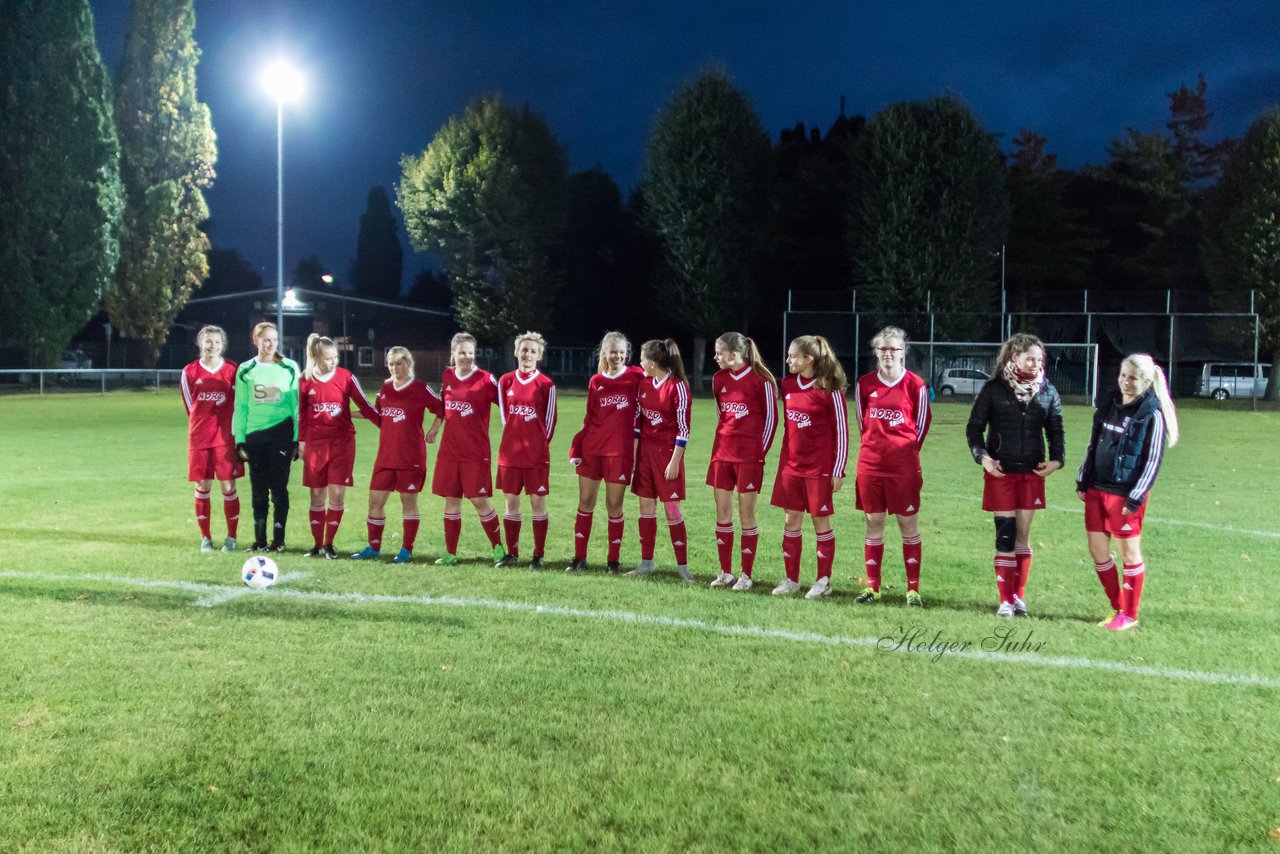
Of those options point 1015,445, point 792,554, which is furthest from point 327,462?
point 1015,445

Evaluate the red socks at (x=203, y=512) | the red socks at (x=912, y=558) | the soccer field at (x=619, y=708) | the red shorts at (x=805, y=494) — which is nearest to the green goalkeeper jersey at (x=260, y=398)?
the red socks at (x=203, y=512)

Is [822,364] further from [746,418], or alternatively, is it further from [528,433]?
[528,433]

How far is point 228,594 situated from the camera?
6.66 meters

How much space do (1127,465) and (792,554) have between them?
214 cm

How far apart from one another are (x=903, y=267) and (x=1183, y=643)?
3041cm

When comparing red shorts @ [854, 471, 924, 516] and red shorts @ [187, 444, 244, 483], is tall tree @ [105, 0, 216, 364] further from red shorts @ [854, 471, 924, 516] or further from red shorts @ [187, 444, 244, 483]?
red shorts @ [854, 471, 924, 516]

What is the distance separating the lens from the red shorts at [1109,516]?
597 centimetres

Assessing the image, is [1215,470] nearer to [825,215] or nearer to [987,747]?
[987,747]

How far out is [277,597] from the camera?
6598mm

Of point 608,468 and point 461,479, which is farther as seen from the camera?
point 461,479

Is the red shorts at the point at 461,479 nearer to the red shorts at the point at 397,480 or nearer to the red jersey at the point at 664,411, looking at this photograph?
the red shorts at the point at 397,480

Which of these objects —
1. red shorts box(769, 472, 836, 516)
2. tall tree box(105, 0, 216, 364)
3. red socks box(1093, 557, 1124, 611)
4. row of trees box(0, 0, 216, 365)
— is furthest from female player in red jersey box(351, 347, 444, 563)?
tall tree box(105, 0, 216, 364)

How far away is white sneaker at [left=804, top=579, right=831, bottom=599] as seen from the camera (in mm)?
6793

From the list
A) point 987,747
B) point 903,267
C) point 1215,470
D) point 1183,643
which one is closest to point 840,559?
point 1183,643
